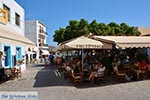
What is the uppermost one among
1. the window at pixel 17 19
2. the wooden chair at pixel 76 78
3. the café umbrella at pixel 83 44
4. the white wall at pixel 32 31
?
the white wall at pixel 32 31

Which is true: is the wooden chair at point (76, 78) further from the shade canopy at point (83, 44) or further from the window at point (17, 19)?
the window at point (17, 19)

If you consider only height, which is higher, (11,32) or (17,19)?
(17,19)

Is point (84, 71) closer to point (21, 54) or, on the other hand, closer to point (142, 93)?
point (142, 93)

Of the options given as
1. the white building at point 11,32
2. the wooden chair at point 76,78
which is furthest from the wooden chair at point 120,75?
the white building at point 11,32

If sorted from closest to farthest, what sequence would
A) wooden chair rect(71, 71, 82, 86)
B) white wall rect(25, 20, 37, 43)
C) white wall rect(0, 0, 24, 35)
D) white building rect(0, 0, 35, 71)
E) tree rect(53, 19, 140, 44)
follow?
wooden chair rect(71, 71, 82, 86) < white building rect(0, 0, 35, 71) < white wall rect(0, 0, 24, 35) < tree rect(53, 19, 140, 44) < white wall rect(25, 20, 37, 43)

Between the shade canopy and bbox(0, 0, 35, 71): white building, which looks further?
bbox(0, 0, 35, 71): white building

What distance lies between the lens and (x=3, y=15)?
747 inches

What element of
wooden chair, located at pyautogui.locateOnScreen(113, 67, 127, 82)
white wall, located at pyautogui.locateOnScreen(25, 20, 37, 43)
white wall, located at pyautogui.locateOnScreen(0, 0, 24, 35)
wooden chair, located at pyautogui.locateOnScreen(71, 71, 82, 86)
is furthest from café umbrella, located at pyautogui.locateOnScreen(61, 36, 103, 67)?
white wall, located at pyautogui.locateOnScreen(25, 20, 37, 43)

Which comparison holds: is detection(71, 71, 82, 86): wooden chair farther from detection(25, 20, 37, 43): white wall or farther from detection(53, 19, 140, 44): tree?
detection(25, 20, 37, 43): white wall

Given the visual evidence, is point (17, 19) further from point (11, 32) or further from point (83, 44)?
point (83, 44)

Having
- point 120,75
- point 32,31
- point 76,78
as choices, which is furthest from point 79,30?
point 32,31

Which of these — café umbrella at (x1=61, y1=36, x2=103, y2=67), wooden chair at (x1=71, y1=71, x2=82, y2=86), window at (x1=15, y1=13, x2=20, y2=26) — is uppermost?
window at (x1=15, y1=13, x2=20, y2=26)

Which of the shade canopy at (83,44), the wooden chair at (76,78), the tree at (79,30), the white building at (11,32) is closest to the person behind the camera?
the shade canopy at (83,44)

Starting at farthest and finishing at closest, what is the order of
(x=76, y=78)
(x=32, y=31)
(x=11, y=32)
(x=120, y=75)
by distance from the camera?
(x=32, y=31), (x=11, y=32), (x=120, y=75), (x=76, y=78)
